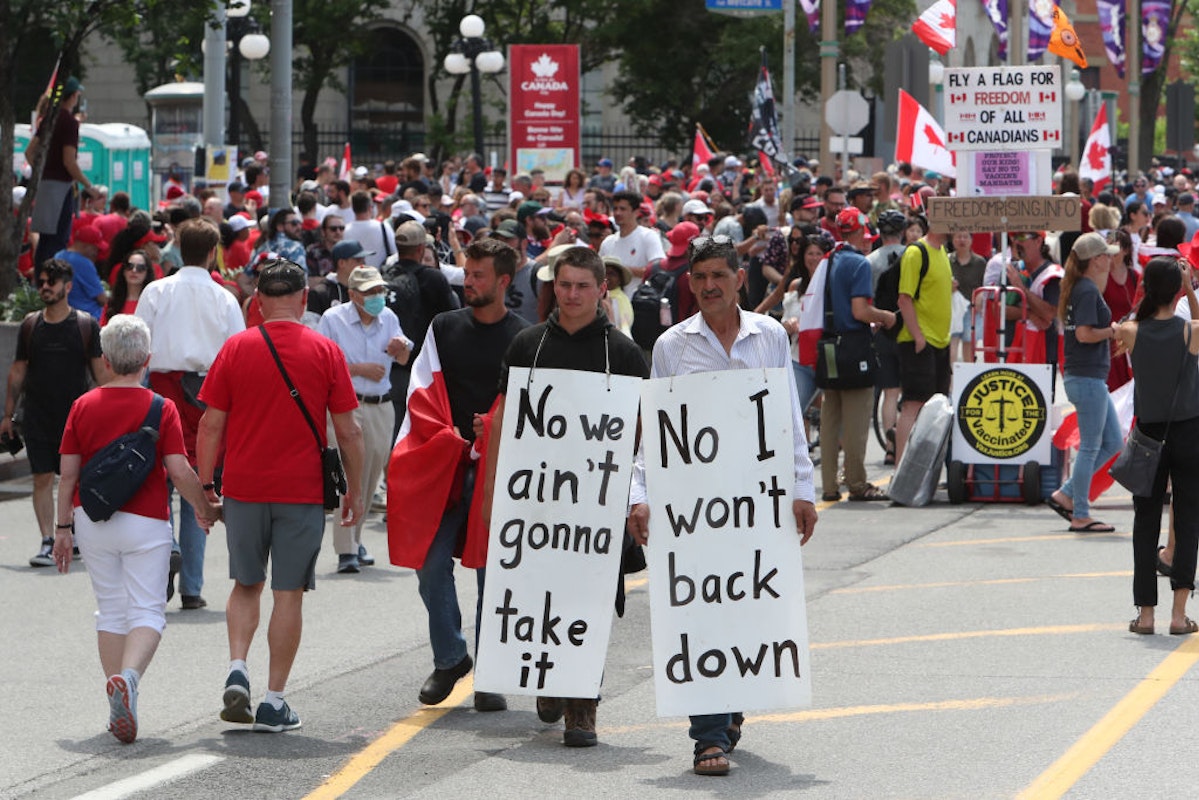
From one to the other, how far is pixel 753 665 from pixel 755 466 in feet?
2.27

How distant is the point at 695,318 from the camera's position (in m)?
7.65

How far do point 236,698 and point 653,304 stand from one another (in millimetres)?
7535

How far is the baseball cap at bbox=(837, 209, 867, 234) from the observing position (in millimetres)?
14688

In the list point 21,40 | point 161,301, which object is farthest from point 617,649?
point 21,40

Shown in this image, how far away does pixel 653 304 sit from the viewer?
15.1 meters

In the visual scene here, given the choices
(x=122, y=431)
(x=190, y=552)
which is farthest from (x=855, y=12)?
(x=122, y=431)

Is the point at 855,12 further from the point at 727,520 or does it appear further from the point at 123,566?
the point at 727,520

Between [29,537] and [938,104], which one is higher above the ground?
[938,104]

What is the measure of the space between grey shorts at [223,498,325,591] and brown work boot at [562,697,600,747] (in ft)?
3.83

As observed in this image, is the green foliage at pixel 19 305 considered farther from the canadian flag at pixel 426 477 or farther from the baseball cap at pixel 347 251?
the canadian flag at pixel 426 477

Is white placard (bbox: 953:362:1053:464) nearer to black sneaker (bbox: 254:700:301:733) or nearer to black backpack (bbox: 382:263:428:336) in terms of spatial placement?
black backpack (bbox: 382:263:428:336)

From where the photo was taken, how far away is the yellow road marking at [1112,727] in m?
7.00

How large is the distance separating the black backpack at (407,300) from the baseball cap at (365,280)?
88 centimetres

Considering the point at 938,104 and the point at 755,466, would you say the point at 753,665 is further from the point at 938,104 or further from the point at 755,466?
the point at 938,104
